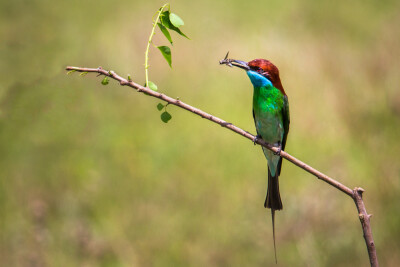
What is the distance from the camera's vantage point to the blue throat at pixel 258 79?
2.59 metres

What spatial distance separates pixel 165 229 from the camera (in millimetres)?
3854

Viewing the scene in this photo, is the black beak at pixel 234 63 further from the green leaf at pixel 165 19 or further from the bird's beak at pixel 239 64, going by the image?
the green leaf at pixel 165 19

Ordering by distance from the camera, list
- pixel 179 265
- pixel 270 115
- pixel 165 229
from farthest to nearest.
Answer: pixel 165 229 → pixel 179 265 → pixel 270 115

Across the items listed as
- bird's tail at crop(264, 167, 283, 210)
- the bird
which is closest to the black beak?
the bird

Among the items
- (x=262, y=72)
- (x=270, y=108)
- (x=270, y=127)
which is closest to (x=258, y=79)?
(x=262, y=72)

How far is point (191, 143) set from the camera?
504 centimetres

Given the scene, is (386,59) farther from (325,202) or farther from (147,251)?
(147,251)

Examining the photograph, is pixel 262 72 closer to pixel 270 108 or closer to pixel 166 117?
pixel 270 108

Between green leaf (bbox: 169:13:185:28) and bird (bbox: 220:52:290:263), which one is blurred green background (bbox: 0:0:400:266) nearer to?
bird (bbox: 220:52:290:263)

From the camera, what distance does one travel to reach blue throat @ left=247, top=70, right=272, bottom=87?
2.59 meters

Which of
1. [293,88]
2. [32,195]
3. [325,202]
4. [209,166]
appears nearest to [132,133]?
[209,166]

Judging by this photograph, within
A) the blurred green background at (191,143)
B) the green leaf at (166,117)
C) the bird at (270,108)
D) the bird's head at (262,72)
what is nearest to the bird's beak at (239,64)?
the bird's head at (262,72)

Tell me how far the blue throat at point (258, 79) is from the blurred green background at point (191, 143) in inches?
48.7

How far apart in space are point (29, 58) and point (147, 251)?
8.19 feet
